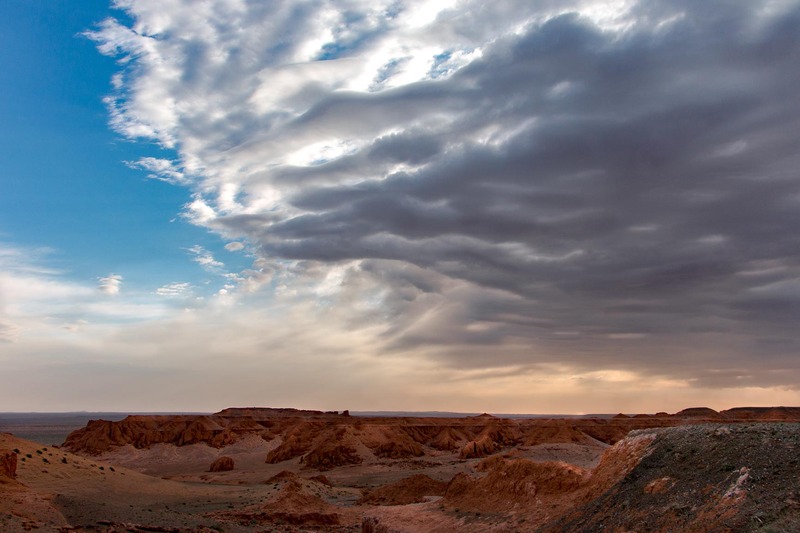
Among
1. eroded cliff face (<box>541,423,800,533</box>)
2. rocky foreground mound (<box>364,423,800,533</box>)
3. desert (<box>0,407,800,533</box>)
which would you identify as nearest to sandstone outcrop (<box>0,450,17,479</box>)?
desert (<box>0,407,800,533</box>)

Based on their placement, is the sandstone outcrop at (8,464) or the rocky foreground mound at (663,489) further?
the sandstone outcrop at (8,464)

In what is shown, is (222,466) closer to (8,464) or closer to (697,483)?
(8,464)

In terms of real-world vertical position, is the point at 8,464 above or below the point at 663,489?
below

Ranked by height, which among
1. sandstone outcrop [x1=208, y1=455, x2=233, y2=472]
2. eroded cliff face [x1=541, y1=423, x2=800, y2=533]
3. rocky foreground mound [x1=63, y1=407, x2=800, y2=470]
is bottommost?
sandstone outcrop [x1=208, y1=455, x2=233, y2=472]

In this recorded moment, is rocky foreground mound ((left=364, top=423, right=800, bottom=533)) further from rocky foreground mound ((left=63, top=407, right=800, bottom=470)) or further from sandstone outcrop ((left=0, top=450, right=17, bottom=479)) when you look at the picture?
rocky foreground mound ((left=63, top=407, right=800, bottom=470))

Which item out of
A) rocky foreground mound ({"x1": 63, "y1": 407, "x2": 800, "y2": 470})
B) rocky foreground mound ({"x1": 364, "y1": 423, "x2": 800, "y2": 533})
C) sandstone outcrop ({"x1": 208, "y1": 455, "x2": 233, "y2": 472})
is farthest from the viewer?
rocky foreground mound ({"x1": 63, "y1": 407, "x2": 800, "y2": 470})

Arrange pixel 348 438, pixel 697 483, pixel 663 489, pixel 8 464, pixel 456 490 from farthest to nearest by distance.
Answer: pixel 348 438 < pixel 8 464 < pixel 456 490 < pixel 663 489 < pixel 697 483

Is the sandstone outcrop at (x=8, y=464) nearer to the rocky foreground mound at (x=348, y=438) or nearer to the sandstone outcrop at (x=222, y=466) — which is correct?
the sandstone outcrop at (x=222, y=466)

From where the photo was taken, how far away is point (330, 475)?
75.6m

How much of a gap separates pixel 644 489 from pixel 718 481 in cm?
260

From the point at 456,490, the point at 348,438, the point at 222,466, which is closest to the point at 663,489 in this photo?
the point at 456,490

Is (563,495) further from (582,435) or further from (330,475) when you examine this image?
(582,435)

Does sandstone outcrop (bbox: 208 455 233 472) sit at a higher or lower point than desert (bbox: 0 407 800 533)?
lower

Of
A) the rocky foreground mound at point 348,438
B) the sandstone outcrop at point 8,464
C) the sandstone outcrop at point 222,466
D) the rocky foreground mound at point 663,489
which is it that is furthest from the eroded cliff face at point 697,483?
the sandstone outcrop at point 222,466
